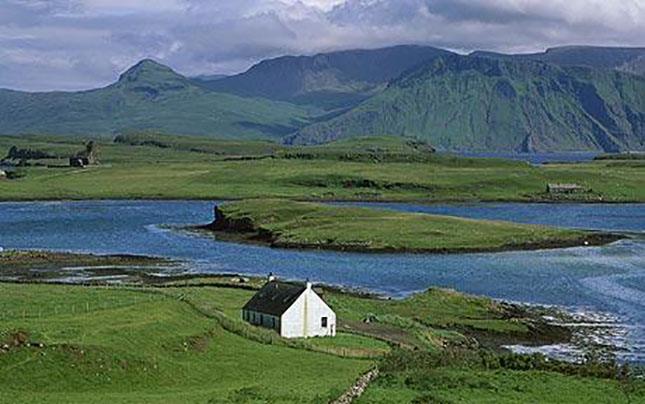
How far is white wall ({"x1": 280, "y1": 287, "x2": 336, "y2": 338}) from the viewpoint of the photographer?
60.1 meters

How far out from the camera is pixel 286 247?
452 ft

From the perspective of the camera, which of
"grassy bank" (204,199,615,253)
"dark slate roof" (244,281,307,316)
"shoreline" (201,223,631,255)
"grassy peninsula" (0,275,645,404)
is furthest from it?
"grassy bank" (204,199,615,253)

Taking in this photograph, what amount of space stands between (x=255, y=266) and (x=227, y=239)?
35744 millimetres

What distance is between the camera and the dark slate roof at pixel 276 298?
60.6 m

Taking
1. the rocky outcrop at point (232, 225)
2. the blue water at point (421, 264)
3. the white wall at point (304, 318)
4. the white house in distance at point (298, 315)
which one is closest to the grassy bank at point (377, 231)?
the rocky outcrop at point (232, 225)

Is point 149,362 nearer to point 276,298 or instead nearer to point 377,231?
point 276,298

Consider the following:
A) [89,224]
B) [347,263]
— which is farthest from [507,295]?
[89,224]

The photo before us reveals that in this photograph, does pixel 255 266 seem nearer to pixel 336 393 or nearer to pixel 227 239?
pixel 227 239

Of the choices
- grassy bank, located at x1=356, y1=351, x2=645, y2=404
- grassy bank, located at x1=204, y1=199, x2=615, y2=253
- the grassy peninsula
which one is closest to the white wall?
the grassy peninsula

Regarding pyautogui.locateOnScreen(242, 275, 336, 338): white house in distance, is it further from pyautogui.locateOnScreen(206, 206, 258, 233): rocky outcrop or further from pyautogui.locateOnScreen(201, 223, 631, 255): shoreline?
pyautogui.locateOnScreen(206, 206, 258, 233): rocky outcrop

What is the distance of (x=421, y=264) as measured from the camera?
11850cm

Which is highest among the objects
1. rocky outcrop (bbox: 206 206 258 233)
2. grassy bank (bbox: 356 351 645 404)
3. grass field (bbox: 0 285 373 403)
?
grass field (bbox: 0 285 373 403)

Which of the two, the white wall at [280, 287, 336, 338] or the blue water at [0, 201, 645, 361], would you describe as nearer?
the white wall at [280, 287, 336, 338]

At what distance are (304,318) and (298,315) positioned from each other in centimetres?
39
